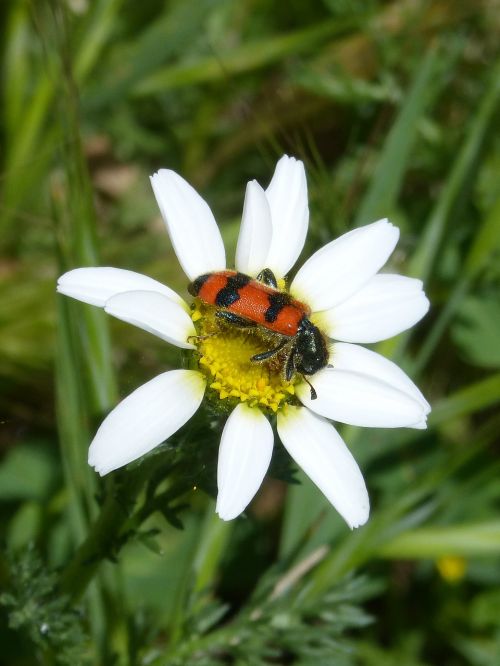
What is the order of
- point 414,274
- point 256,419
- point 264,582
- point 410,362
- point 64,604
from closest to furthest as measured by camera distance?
point 256,419 < point 64,604 < point 264,582 < point 414,274 < point 410,362

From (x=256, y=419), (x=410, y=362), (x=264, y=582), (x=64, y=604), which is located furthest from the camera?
(x=410, y=362)

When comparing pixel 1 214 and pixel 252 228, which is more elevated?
pixel 1 214

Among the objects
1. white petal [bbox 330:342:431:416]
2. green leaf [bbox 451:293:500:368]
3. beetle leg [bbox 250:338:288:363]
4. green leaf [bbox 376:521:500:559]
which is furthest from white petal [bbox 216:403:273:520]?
green leaf [bbox 451:293:500:368]

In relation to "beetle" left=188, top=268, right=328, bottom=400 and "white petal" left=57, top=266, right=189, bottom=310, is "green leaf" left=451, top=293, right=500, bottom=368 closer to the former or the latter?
"beetle" left=188, top=268, right=328, bottom=400

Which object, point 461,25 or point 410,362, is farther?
point 461,25

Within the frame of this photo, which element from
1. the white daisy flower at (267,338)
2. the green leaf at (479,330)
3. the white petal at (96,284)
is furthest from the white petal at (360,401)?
the green leaf at (479,330)

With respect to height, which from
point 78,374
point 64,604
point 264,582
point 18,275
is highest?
point 18,275

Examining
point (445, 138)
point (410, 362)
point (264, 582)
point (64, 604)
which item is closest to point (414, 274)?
point (410, 362)

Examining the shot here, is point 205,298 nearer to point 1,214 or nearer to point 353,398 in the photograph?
point 353,398
